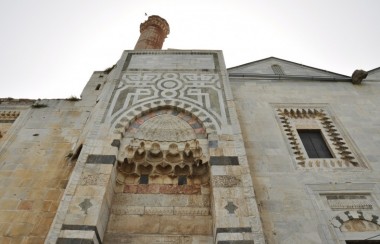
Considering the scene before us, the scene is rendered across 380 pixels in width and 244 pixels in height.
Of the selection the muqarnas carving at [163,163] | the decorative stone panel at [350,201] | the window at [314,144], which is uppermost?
the window at [314,144]

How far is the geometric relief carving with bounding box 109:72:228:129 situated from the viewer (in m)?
5.70

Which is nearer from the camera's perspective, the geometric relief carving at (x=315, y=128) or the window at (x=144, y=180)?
the window at (x=144, y=180)

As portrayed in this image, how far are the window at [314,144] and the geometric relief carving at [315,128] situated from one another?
7cm


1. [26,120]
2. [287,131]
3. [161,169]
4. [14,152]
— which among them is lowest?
[161,169]

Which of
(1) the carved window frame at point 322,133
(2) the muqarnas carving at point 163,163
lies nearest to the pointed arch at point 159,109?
(2) the muqarnas carving at point 163,163

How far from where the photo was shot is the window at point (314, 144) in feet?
18.0

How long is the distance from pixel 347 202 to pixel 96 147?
160 inches

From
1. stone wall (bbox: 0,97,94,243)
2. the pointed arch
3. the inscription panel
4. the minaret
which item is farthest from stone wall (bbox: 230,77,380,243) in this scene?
the minaret

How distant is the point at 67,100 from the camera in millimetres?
6840

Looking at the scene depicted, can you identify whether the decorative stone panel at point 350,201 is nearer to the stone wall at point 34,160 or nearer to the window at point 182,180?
the window at point 182,180

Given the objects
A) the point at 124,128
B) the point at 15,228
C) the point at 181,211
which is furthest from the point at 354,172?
the point at 15,228

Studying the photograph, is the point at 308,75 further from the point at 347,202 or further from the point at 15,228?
the point at 15,228

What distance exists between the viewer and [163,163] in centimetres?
481

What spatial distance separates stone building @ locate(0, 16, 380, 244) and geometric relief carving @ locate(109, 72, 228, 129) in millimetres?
38
